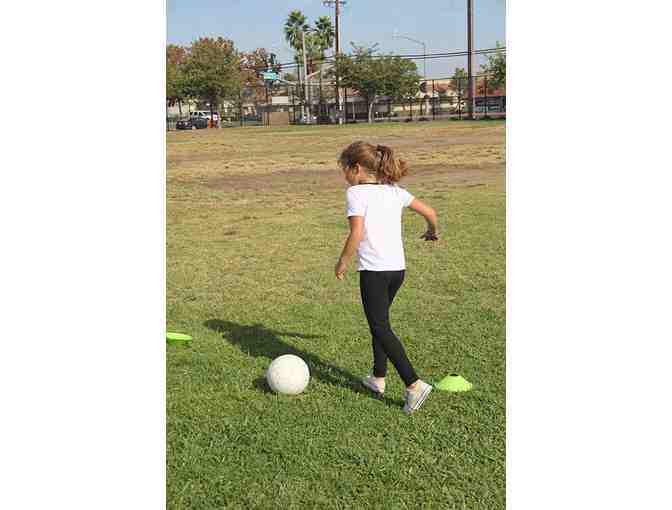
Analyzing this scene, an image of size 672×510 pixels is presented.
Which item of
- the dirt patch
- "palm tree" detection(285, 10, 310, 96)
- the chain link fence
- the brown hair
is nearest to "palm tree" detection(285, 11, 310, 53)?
"palm tree" detection(285, 10, 310, 96)

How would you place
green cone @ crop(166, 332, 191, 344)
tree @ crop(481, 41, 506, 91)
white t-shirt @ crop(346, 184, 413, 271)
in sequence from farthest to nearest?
tree @ crop(481, 41, 506, 91), green cone @ crop(166, 332, 191, 344), white t-shirt @ crop(346, 184, 413, 271)

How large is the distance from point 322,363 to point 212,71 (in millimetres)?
6331

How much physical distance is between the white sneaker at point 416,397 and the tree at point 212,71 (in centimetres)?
591

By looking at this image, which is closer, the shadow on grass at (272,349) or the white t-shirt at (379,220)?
the white t-shirt at (379,220)

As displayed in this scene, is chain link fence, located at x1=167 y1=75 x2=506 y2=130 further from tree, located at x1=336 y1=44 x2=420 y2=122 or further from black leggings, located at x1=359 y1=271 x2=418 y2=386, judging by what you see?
black leggings, located at x1=359 y1=271 x2=418 y2=386

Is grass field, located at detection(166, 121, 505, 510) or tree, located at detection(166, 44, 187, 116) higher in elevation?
tree, located at detection(166, 44, 187, 116)

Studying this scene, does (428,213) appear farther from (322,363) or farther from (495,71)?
(495,71)

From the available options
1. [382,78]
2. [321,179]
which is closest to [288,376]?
[321,179]

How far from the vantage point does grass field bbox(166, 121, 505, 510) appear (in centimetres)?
322

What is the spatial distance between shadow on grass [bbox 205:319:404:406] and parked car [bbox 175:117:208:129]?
1486cm

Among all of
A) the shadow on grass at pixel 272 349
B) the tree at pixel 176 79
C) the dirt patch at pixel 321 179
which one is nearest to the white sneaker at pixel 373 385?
the shadow on grass at pixel 272 349

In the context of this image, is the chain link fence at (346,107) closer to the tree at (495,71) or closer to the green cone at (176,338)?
the tree at (495,71)

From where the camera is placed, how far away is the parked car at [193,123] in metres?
19.8
